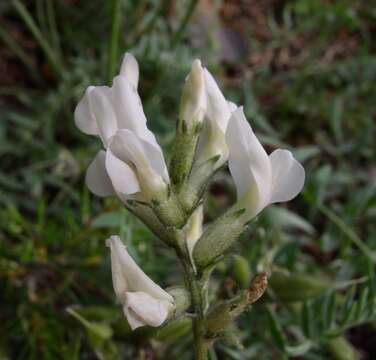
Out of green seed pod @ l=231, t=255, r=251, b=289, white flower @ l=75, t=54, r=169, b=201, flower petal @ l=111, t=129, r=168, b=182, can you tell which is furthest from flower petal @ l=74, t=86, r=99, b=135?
green seed pod @ l=231, t=255, r=251, b=289

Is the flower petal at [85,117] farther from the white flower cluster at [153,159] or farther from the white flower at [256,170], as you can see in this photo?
the white flower at [256,170]

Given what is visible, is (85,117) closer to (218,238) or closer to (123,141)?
(123,141)

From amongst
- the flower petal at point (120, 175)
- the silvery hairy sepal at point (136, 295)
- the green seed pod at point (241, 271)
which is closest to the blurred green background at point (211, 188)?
the green seed pod at point (241, 271)

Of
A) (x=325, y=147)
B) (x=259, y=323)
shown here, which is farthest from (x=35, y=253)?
(x=325, y=147)

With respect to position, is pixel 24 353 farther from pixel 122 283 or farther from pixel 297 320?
pixel 122 283

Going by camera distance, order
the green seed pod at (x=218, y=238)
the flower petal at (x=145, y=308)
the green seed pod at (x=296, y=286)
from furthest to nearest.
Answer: the green seed pod at (x=296, y=286)
the green seed pod at (x=218, y=238)
the flower petal at (x=145, y=308)

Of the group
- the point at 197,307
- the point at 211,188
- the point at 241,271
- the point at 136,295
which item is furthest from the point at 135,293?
the point at 211,188
